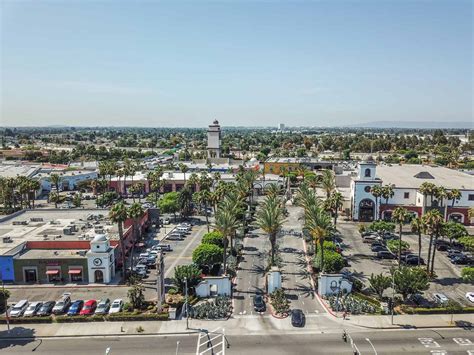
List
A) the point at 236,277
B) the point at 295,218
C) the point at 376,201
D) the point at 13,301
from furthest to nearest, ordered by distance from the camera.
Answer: the point at 295,218, the point at 376,201, the point at 236,277, the point at 13,301

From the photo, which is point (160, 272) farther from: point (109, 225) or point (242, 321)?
point (109, 225)

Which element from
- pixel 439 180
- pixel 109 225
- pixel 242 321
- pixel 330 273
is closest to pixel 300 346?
pixel 242 321

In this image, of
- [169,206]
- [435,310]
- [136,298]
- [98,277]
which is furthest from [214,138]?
[435,310]

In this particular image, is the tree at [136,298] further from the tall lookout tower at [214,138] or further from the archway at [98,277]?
the tall lookout tower at [214,138]

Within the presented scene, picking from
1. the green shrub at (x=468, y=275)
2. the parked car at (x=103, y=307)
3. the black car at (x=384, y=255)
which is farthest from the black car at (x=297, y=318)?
the black car at (x=384, y=255)

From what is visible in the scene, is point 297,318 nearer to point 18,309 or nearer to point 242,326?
point 242,326

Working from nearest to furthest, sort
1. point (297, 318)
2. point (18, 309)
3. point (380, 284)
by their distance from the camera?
point (297, 318)
point (18, 309)
point (380, 284)
